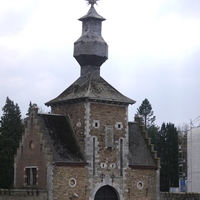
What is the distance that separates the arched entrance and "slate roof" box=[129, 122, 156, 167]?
→ 2999 millimetres

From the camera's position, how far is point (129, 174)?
57344 millimetres

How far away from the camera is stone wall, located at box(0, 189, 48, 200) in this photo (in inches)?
2002

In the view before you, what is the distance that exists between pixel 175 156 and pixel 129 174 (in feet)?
96.2

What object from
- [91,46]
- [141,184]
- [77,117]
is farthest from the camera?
[91,46]

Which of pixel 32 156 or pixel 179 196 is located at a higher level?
pixel 32 156

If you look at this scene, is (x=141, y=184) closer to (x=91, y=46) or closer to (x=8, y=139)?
(x=91, y=46)

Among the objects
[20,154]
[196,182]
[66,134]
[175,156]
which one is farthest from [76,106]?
[175,156]

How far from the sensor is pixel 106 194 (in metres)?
56.3

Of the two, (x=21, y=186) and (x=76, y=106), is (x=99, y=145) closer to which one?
(x=76, y=106)

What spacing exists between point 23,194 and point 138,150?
12.5 m

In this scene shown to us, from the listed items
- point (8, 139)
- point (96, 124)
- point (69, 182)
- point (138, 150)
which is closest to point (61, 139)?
point (96, 124)

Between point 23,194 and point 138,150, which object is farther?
point 138,150

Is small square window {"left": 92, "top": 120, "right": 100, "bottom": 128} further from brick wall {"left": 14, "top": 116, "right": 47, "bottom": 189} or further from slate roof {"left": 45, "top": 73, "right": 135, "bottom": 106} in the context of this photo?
brick wall {"left": 14, "top": 116, "right": 47, "bottom": 189}

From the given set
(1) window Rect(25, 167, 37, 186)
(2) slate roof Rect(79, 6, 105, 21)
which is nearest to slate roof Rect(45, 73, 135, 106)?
(2) slate roof Rect(79, 6, 105, 21)
